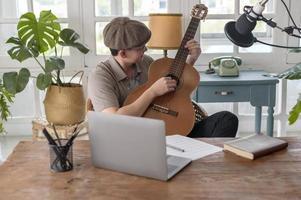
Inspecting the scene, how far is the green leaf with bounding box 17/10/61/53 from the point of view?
3.00m

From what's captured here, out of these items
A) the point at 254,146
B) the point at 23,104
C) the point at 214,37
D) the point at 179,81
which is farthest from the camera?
the point at 23,104

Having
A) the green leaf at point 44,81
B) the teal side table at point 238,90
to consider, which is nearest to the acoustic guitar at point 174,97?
the teal side table at point 238,90

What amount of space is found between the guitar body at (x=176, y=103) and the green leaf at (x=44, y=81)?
36.2 inches

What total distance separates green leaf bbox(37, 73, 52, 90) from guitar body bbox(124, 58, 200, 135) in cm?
92

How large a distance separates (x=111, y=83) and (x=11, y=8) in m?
1.57

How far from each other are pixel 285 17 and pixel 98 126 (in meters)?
2.42

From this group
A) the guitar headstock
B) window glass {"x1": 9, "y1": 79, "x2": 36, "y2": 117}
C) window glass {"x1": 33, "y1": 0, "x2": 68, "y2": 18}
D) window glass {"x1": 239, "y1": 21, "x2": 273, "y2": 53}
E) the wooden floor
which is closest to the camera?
the wooden floor

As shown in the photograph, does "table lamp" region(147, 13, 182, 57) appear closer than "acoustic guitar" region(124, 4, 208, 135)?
No

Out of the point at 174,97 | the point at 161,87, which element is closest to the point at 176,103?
the point at 174,97

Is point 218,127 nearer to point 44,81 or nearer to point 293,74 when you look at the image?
point 293,74

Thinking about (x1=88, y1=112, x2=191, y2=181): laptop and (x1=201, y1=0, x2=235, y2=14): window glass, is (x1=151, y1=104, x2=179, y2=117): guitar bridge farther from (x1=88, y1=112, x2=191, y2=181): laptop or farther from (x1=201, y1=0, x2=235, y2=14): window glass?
(x1=201, y1=0, x2=235, y2=14): window glass

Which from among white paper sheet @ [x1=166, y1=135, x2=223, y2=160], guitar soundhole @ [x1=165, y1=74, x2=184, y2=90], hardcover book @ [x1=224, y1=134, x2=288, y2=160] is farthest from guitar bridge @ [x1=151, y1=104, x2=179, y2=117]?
hardcover book @ [x1=224, y1=134, x2=288, y2=160]

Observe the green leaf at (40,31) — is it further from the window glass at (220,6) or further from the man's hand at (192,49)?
the window glass at (220,6)

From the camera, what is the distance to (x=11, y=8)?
134 inches
